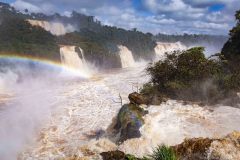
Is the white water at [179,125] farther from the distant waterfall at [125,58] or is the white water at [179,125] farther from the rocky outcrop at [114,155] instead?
the distant waterfall at [125,58]

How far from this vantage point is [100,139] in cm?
2138

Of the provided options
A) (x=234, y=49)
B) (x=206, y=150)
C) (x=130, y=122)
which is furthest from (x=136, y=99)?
(x=234, y=49)

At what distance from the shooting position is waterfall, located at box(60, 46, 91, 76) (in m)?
64.6

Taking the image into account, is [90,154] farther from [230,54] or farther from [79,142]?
[230,54]

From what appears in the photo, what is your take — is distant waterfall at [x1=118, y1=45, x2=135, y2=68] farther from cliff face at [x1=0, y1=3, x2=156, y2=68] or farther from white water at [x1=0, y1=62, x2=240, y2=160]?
white water at [x1=0, y1=62, x2=240, y2=160]

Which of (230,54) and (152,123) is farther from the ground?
(230,54)

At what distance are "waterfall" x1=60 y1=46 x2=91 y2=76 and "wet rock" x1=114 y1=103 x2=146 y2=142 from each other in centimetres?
4098

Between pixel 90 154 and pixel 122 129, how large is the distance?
99.6 inches

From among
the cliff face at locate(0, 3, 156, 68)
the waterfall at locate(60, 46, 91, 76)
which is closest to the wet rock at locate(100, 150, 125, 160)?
the waterfall at locate(60, 46, 91, 76)

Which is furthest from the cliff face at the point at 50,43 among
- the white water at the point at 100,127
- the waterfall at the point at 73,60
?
the white water at the point at 100,127

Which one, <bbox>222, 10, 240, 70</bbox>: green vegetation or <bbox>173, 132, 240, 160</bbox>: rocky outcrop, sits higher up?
<bbox>222, 10, 240, 70</bbox>: green vegetation

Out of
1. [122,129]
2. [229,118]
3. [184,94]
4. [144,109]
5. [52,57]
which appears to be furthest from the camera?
[52,57]

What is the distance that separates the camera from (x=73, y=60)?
216ft

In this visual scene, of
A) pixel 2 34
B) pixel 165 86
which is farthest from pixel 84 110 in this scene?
pixel 2 34
